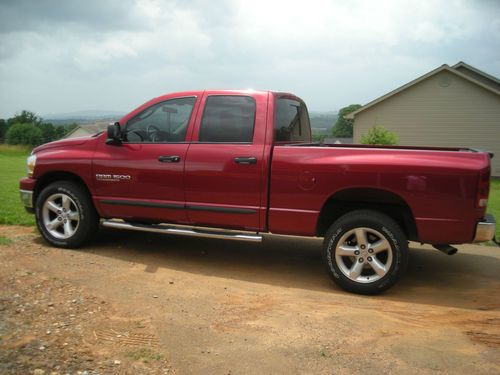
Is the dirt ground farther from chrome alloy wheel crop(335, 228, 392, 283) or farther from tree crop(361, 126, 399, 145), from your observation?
tree crop(361, 126, 399, 145)

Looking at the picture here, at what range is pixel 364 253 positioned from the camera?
180 inches

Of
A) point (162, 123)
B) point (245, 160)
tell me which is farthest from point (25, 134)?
point (245, 160)

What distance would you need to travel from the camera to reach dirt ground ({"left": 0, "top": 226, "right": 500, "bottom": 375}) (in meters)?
3.13

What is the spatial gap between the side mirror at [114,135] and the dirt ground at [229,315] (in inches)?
54.5

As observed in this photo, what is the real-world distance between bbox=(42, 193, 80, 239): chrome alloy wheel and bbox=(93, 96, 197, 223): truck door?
0.41 metres

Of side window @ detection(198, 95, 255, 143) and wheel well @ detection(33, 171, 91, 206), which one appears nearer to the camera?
side window @ detection(198, 95, 255, 143)

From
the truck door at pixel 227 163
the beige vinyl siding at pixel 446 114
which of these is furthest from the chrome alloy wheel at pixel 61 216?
the beige vinyl siding at pixel 446 114

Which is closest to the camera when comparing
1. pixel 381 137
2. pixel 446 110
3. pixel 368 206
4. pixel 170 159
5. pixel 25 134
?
pixel 368 206

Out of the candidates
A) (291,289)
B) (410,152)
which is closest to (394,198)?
(410,152)

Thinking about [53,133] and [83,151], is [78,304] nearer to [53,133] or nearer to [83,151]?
[83,151]

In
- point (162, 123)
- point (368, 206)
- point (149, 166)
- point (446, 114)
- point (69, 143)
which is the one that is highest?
point (446, 114)

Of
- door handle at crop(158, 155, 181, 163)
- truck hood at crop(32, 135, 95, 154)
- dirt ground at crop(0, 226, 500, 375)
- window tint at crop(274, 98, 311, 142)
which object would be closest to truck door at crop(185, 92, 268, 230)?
door handle at crop(158, 155, 181, 163)

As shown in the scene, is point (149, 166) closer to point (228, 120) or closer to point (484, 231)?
point (228, 120)

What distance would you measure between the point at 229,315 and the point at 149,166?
2199mm
